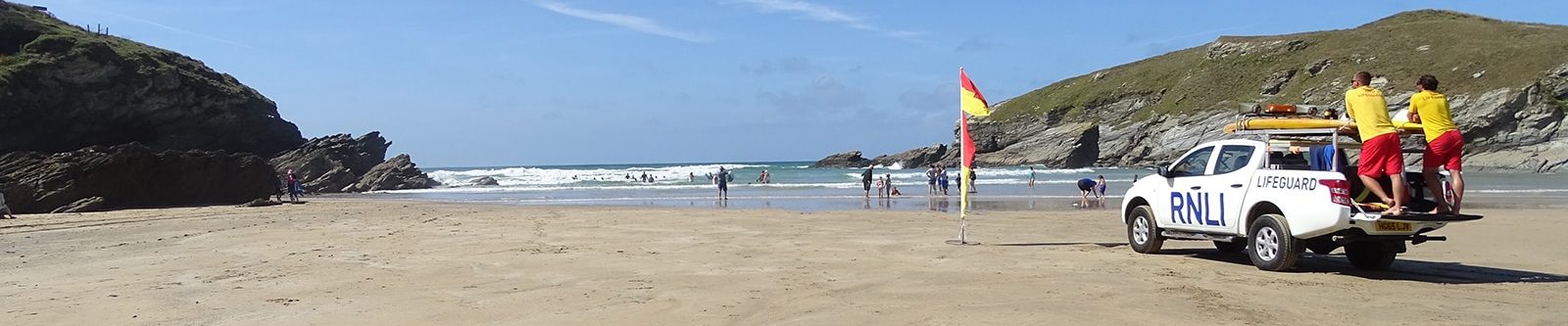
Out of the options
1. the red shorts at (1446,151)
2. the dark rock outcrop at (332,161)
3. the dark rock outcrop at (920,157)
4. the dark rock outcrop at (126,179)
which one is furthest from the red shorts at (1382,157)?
the dark rock outcrop at (920,157)

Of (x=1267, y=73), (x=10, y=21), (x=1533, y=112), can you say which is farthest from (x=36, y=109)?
(x=1267, y=73)

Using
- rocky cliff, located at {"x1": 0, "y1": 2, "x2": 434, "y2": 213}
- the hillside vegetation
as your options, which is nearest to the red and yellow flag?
rocky cliff, located at {"x1": 0, "y1": 2, "x2": 434, "y2": 213}

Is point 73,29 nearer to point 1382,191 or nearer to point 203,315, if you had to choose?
point 203,315

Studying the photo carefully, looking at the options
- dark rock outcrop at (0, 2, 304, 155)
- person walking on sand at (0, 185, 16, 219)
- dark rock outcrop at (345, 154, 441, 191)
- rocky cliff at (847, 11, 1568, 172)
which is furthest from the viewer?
rocky cliff at (847, 11, 1568, 172)

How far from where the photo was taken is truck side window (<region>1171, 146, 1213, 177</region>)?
11727mm

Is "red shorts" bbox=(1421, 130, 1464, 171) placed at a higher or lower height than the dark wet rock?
higher

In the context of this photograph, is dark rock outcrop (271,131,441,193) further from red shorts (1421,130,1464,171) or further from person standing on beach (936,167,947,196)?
red shorts (1421,130,1464,171)

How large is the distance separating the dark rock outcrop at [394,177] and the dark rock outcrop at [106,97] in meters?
6.70

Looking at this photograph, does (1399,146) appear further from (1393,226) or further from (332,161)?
(332,161)

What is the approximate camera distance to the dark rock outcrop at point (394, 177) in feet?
186

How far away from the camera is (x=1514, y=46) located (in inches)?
3369

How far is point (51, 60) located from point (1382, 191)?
58.0 metres

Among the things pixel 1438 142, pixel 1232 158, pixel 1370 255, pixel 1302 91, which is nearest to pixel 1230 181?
pixel 1232 158

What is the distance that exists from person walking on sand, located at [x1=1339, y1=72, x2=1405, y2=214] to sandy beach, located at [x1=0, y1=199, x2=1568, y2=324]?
90 centimetres
